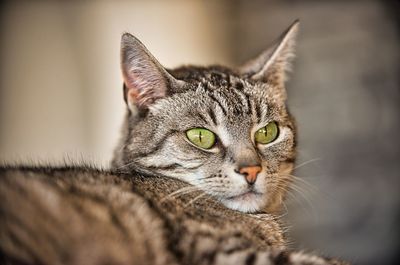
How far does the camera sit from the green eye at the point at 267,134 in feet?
6.57

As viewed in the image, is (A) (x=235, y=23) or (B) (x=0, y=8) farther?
(A) (x=235, y=23)

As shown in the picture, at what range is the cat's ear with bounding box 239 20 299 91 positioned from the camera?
7.31 feet

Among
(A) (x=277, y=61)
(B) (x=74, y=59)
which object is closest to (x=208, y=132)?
(A) (x=277, y=61)

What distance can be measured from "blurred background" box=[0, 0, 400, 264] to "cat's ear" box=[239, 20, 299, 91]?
53.9 inches

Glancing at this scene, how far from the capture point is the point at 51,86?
14.2ft

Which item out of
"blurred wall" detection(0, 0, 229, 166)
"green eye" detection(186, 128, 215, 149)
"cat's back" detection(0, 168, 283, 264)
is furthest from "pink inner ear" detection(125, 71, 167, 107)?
"blurred wall" detection(0, 0, 229, 166)

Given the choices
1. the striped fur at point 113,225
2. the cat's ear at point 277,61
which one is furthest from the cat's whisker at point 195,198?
the cat's ear at point 277,61

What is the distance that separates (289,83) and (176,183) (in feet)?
7.15

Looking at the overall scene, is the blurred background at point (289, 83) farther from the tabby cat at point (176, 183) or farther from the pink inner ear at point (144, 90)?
the pink inner ear at point (144, 90)

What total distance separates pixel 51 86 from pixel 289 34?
2571 mm

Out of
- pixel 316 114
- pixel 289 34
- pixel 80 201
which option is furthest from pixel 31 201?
pixel 316 114

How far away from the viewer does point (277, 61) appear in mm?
2268

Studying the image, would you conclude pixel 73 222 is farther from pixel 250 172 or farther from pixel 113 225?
pixel 250 172

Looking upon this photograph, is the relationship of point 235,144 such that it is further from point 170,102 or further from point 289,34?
point 289,34
